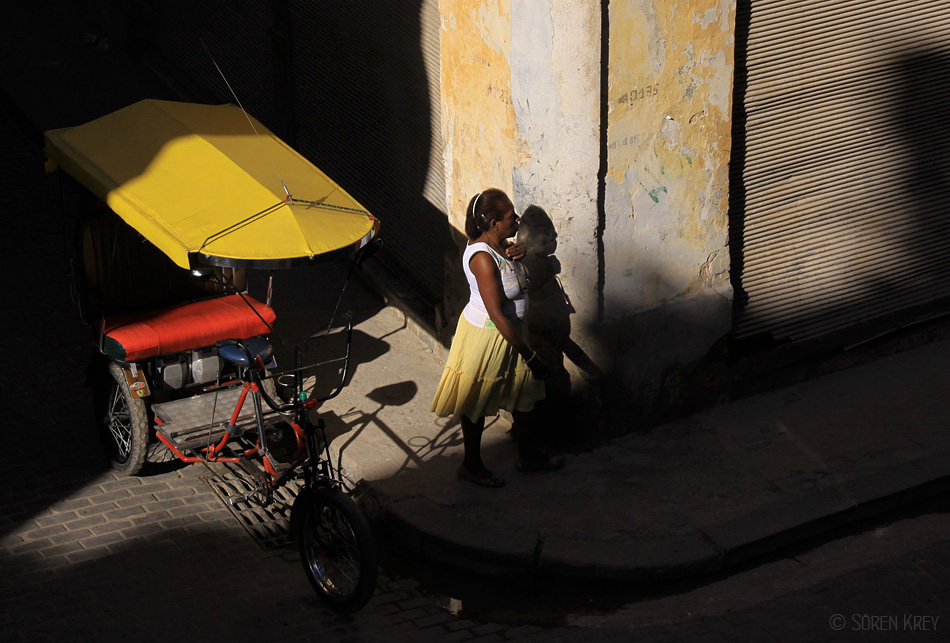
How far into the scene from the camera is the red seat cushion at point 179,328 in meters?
5.83

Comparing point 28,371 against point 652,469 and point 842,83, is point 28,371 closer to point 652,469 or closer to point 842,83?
point 652,469

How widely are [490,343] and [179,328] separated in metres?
1.83

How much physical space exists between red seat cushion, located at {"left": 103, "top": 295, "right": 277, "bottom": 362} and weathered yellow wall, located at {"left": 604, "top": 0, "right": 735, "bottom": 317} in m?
2.11

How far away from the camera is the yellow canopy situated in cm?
500

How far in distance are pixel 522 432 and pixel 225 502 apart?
66.8 inches

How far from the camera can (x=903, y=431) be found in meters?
6.27

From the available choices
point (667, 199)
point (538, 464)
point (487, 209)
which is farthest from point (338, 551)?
point (667, 199)

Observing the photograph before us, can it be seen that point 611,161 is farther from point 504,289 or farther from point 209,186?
point 209,186

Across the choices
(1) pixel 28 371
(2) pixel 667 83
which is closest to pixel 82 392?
(1) pixel 28 371

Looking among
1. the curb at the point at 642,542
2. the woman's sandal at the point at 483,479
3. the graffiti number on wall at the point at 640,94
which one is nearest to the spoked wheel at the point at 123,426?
the curb at the point at 642,542

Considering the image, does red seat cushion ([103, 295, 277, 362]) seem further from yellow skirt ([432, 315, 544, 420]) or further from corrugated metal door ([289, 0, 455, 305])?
corrugated metal door ([289, 0, 455, 305])

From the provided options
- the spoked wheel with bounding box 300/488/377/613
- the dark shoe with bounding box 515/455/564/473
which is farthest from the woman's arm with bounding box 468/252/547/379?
the spoked wheel with bounding box 300/488/377/613

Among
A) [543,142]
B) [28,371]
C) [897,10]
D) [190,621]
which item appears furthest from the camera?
[28,371]

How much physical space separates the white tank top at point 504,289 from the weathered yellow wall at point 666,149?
2.38 feet
